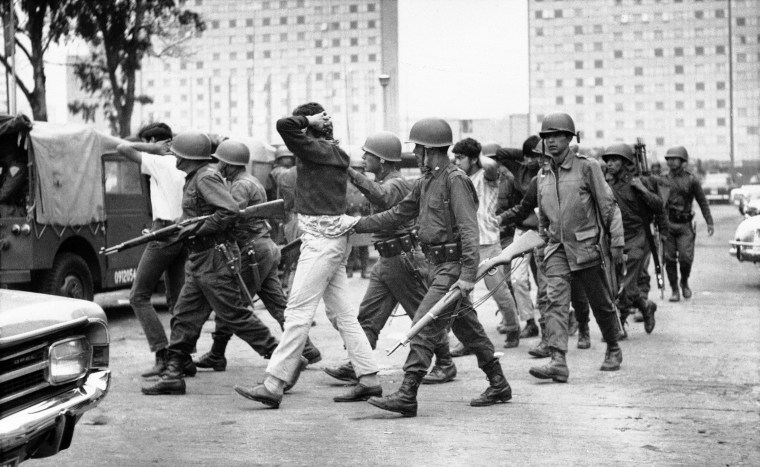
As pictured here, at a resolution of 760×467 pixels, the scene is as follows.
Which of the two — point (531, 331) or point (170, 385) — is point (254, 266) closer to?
point (170, 385)

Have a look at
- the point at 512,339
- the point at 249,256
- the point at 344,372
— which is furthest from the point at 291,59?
the point at 344,372

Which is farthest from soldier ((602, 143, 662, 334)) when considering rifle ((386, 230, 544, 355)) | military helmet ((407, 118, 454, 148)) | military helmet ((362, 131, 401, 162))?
military helmet ((407, 118, 454, 148))

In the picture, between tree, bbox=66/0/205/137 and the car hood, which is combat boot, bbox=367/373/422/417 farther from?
tree, bbox=66/0/205/137

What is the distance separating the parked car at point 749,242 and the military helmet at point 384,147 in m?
9.25

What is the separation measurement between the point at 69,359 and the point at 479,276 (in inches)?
128

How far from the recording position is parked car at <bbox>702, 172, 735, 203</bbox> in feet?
208

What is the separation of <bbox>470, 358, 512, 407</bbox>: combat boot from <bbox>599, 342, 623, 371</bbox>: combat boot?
69.5 inches

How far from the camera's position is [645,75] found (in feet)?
412

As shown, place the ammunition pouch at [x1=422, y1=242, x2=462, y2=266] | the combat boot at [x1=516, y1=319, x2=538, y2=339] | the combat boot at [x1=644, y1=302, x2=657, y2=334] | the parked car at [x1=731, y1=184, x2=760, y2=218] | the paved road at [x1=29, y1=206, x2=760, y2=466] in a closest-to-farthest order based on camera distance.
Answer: the paved road at [x1=29, y1=206, x2=760, y2=466] → the ammunition pouch at [x1=422, y1=242, x2=462, y2=266] → the combat boot at [x1=516, y1=319, x2=538, y2=339] → the combat boot at [x1=644, y1=302, x2=657, y2=334] → the parked car at [x1=731, y1=184, x2=760, y2=218]

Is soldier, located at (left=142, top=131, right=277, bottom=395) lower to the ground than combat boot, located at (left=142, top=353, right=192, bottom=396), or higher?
higher

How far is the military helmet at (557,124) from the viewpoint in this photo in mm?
8727

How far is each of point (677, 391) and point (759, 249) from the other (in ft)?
29.1

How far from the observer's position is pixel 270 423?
6992mm

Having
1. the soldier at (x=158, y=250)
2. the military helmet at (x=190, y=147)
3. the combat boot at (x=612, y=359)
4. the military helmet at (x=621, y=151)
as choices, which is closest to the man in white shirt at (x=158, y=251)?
the soldier at (x=158, y=250)
